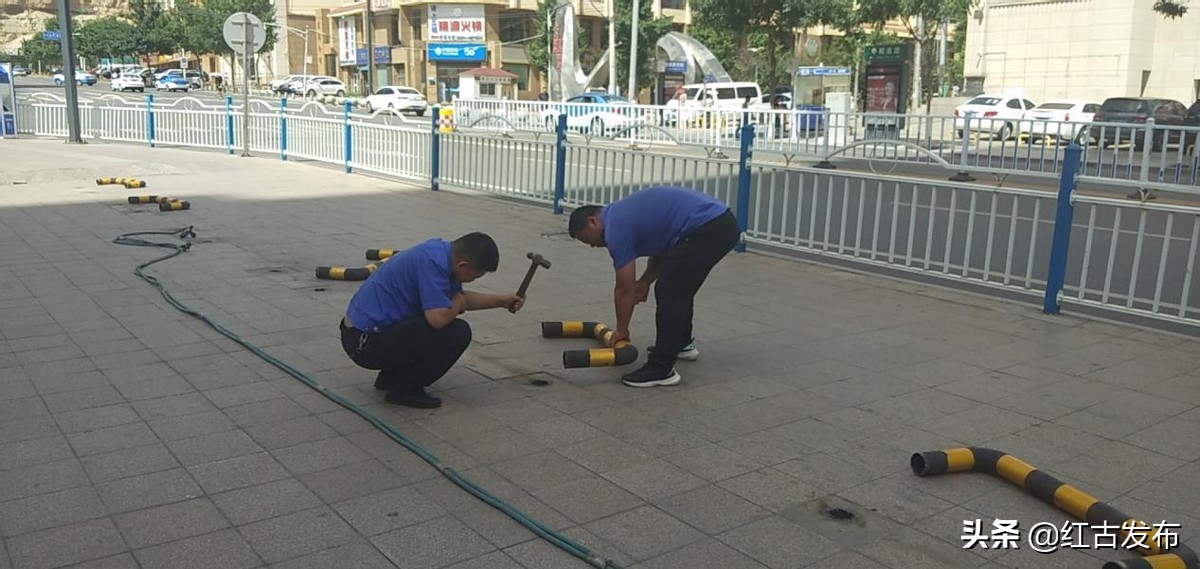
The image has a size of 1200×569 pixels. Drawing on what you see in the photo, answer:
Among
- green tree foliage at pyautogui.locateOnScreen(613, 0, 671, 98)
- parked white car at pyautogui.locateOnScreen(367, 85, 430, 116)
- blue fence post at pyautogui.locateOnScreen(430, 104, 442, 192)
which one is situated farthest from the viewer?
green tree foliage at pyautogui.locateOnScreen(613, 0, 671, 98)

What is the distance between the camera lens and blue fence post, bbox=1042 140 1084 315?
738 cm

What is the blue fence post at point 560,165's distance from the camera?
485 inches

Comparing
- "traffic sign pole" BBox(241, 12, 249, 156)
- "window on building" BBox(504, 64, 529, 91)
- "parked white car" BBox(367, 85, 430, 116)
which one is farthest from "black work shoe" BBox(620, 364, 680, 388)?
"window on building" BBox(504, 64, 529, 91)

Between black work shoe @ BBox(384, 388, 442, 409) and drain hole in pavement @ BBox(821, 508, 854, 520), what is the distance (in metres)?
2.12

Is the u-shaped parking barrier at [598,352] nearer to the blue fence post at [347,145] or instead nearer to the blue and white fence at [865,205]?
the blue and white fence at [865,205]

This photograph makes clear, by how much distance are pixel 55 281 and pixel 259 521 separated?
5.27m

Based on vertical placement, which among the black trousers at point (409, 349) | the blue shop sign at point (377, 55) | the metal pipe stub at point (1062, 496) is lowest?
the metal pipe stub at point (1062, 496)

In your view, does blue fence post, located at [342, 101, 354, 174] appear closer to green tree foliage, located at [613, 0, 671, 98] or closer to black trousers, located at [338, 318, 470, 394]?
black trousers, located at [338, 318, 470, 394]

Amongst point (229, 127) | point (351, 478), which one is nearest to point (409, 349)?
point (351, 478)

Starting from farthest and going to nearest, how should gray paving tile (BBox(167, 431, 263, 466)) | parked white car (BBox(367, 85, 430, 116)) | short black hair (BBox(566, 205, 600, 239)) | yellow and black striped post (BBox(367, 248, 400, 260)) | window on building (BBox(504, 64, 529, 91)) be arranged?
window on building (BBox(504, 64, 529, 91))
parked white car (BBox(367, 85, 430, 116))
yellow and black striped post (BBox(367, 248, 400, 260))
short black hair (BBox(566, 205, 600, 239))
gray paving tile (BBox(167, 431, 263, 466))

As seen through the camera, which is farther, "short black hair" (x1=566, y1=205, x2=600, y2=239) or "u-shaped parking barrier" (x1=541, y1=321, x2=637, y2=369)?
"u-shaped parking barrier" (x1=541, y1=321, x2=637, y2=369)

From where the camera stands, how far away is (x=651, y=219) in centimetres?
552

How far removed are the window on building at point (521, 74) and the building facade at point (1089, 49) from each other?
2883cm

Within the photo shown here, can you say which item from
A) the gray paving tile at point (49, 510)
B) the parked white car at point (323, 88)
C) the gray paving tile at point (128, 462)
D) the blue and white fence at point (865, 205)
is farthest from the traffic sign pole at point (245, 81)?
the parked white car at point (323, 88)
